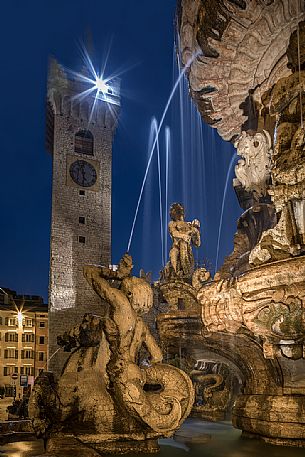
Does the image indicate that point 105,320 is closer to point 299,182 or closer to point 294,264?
point 294,264

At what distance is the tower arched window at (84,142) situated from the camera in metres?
37.5

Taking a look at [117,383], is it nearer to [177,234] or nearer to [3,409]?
[177,234]

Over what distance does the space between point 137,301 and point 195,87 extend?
4.52 metres

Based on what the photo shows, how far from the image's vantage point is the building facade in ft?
134

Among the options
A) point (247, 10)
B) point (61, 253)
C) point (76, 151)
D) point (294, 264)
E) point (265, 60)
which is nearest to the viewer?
point (294, 264)

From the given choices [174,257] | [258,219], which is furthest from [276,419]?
[174,257]

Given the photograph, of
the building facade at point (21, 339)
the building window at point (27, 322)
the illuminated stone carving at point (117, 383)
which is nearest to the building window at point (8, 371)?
the building facade at point (21, 339)

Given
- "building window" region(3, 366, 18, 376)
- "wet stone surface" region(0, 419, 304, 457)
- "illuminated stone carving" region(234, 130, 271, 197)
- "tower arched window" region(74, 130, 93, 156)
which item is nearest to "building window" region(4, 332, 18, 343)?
"building window" region(3, 366, 18, 376)

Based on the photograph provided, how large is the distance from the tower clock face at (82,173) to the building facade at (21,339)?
10039 mm

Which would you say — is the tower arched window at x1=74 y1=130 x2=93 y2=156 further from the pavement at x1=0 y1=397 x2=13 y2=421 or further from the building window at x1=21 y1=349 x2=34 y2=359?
the pavement at x1=0 y1=397 x2=13 y2=421

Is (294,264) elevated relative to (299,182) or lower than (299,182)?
lower

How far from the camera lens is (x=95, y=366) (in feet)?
17.0

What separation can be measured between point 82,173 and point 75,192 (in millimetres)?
1427

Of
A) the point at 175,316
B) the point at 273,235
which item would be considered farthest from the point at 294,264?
the point at 175,316
